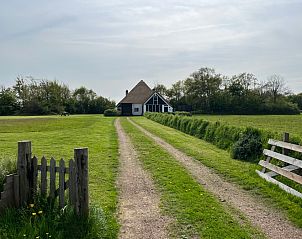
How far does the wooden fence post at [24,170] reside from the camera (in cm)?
622

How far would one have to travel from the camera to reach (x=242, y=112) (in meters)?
84.9

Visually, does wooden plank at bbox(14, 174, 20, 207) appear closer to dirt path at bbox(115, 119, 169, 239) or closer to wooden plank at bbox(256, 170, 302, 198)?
dirt path at bbox(115, 119, 169, 239)

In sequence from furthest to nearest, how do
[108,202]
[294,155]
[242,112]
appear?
[242,112]
[294,155]
[108,202]

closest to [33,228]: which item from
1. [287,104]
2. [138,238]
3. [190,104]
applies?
[138,238]

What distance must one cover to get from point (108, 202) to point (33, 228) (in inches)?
96.0

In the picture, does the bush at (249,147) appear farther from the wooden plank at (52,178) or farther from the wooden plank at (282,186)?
the wooden plank at (52,178)

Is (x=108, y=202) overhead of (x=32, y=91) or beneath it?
beneath

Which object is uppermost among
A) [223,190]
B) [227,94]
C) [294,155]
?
[227,94]

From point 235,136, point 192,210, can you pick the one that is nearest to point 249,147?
point 235,136

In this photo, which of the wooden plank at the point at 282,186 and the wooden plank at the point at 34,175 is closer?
the wooden plank at the point at 34,175

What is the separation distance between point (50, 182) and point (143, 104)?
3010 inches

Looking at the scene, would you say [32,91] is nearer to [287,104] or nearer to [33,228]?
[287,104]

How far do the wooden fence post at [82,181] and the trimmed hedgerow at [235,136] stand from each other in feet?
26.4

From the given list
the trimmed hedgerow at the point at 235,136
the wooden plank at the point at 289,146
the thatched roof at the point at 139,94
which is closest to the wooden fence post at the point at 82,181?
the wooden plank at the point at 289,146
